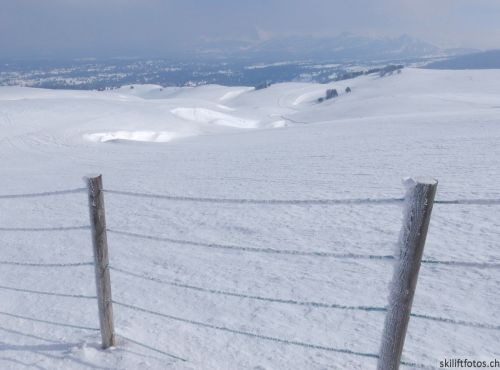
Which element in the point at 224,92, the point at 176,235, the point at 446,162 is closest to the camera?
the point at 176,235

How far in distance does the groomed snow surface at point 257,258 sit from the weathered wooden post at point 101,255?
14 cm

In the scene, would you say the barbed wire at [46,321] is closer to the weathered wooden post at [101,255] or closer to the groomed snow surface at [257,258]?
the groomed snow surface at [257,258]

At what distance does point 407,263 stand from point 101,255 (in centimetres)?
240

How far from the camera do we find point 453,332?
394 centimetres

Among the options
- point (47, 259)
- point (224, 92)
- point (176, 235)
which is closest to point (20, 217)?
point (47, 259)

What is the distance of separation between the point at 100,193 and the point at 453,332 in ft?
11.8

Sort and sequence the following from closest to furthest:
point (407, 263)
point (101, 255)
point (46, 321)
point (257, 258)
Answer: point (407, 263)
point (101, 255)
point (46, 321)
point (257, 258)

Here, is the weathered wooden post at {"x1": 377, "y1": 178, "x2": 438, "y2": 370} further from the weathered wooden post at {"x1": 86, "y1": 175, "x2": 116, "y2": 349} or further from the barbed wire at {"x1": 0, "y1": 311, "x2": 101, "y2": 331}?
the barbed wire at {"x1": 0, "y1": 311, "x2": 101, "y2": 331}

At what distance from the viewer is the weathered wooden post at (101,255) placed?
3.09 meters

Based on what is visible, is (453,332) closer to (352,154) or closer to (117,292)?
(117,292)

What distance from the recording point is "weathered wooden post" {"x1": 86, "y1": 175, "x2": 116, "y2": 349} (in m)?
3.09

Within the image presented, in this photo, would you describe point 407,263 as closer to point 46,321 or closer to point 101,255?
point 101,255

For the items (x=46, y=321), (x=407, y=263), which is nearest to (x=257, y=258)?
(x=46, y=321)

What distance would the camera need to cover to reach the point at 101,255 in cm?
333
